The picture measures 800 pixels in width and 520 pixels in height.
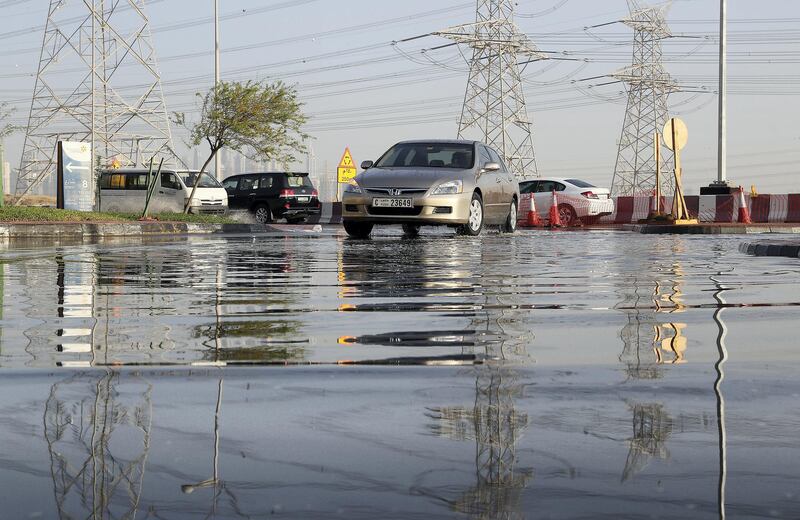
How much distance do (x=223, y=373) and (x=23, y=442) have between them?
129cm

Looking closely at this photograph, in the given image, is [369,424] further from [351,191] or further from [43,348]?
[351,191]

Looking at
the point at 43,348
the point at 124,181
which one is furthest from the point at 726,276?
the point at 124,181

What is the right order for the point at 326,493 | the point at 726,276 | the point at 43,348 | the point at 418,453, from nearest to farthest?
the point at 326,493, the point at 418,453, the point at 43,348, the point at 726,276

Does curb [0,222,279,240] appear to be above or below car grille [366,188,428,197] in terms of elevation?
below

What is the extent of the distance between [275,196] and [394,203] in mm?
20051

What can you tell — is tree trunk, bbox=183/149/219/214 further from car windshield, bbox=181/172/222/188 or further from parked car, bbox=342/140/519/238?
parked car, bbox=342/140/519/238

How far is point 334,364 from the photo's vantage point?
468cm

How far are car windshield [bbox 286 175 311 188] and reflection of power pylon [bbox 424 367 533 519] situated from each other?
34137 millimetres

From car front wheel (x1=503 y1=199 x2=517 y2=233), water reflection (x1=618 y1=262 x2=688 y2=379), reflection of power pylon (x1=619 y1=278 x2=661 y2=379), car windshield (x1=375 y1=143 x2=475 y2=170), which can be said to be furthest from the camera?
car front wheel (x1=503 y1=199 x2=517 y2=233)

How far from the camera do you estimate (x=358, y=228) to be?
19.7 metres

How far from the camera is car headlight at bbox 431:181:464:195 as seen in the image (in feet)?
61.2

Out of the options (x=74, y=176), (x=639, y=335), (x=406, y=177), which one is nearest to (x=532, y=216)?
(x=74, y=176)

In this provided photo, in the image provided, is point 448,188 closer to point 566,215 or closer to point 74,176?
point 74,176

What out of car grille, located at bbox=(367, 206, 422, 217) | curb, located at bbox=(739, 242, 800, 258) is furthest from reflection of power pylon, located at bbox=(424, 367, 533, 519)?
car grille, located at bbox=(367, 206, 422, 217)
